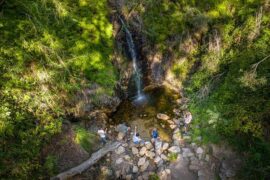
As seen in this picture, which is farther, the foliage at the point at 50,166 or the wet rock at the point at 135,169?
the wet rock at the point at 135,169

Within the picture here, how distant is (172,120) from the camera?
472 inches

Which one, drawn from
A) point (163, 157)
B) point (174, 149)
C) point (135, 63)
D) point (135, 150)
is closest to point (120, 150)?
point (135, 150)

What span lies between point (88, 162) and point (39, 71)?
416 centimetres

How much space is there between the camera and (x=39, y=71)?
9312mm

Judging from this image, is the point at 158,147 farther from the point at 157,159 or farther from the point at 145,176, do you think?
the point at 145,176

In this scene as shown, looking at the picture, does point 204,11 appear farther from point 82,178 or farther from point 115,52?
point 82,178

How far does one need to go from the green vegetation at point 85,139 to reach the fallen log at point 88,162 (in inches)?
17.7

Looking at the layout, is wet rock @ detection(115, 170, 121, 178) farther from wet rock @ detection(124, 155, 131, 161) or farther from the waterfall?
the waterfall

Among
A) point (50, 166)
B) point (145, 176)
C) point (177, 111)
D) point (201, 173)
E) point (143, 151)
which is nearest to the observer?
point (50, 166)

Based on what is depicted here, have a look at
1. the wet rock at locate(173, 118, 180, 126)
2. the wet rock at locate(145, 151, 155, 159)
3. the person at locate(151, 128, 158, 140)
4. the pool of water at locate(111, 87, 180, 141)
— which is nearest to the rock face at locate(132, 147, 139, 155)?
the wet rock at locate(145, 151, 155, 159)

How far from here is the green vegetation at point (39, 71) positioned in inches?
327

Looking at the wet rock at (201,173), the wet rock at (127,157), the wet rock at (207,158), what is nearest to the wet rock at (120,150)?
the wet rock at (127,157)

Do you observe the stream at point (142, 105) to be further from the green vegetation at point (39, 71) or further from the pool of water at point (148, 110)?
the green vegetation at point (39, 71)

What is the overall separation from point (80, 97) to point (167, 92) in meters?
5.17
